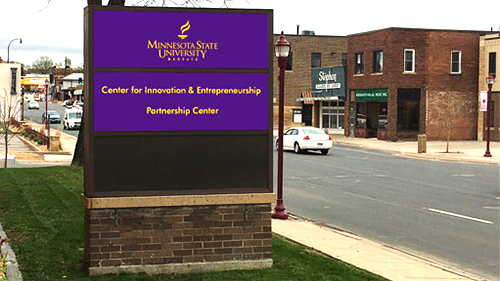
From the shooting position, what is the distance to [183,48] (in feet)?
22.4

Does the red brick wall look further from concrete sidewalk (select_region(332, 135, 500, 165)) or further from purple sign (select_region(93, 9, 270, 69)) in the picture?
concrete sidewalk (select_region(332, 135, 500, 165))

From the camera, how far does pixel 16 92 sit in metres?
75.6

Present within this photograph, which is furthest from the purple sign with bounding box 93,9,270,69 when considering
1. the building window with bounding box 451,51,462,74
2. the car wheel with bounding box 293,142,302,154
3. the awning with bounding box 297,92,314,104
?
the awning with bounding box 297,92,314,104

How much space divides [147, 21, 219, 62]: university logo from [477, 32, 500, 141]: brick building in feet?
129

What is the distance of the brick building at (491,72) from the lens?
42.7 meters

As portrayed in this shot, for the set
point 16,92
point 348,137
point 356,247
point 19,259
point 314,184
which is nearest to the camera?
point 19,259

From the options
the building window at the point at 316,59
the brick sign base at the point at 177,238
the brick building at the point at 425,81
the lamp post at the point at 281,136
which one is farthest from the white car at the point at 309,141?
the building window at the point at 316,59

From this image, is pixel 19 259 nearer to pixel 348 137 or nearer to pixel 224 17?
pixel 224 17

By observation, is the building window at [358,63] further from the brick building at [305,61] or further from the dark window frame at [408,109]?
the brick building at [305,61]

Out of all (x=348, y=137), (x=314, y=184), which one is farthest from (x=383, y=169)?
(x=348, y=137)

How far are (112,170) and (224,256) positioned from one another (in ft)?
5.14

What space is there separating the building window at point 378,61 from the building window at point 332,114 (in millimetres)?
10245

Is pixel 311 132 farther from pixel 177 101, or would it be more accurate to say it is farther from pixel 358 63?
pixel 177 101

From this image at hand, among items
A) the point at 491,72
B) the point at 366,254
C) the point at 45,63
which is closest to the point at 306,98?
the point at 491,72
